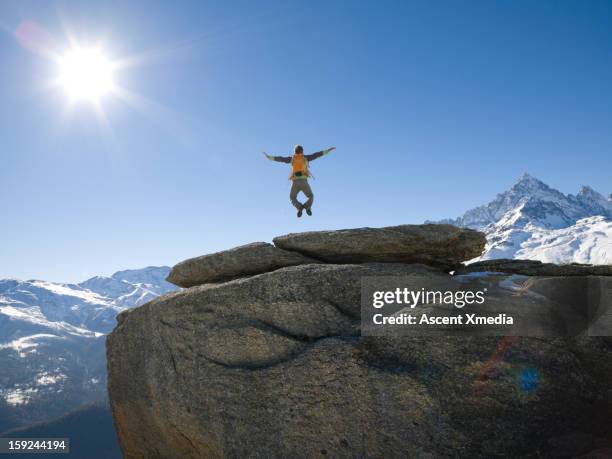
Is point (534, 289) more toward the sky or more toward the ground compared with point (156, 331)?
more toward the sky

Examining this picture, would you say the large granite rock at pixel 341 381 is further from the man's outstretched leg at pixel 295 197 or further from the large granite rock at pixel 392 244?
the man's outstretched leg at pixel 295 197

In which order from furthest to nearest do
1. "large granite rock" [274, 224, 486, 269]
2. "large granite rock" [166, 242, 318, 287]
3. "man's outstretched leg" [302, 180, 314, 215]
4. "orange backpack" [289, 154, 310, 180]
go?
"man's outstretched leg" [302, 180, 314, 215] → "orange backpack" [289, 154, 310, 180] → "large granite rock" [166, 242, 318, 287] → "large granite rock" [274, 224, 486, 269]

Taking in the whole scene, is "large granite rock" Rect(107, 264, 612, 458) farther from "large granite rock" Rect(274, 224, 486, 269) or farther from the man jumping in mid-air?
the man jumping in mid-air

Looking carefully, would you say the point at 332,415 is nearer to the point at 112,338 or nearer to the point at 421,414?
the point at 421,414

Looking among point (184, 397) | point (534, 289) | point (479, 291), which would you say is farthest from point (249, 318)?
point (534, 289)

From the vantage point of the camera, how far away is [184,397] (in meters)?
17.8

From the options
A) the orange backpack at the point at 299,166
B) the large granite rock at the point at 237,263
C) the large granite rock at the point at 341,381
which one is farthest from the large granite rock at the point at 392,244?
the orange backpack at the point at 299,166

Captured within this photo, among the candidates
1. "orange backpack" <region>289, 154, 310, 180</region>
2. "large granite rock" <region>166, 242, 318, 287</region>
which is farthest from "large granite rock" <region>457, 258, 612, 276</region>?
"orange backpack" <region>289, 154, 310, 180</region>

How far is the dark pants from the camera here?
83.6 feet

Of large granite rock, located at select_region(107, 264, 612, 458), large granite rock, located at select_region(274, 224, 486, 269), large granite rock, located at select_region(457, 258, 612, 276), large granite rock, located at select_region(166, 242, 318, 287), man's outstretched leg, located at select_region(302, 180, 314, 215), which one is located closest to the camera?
large granite rock, located at select_region(107, 264, 612, 458)

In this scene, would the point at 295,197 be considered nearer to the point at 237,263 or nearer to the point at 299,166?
the point at 299,166

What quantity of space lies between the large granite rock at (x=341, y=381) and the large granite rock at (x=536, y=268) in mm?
2374

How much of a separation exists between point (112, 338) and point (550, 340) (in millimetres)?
18667

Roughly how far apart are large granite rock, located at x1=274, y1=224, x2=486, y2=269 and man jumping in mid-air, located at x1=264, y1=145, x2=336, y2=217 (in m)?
5.54
